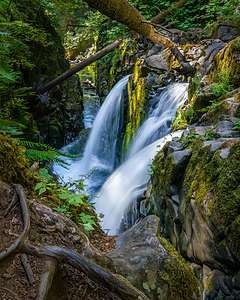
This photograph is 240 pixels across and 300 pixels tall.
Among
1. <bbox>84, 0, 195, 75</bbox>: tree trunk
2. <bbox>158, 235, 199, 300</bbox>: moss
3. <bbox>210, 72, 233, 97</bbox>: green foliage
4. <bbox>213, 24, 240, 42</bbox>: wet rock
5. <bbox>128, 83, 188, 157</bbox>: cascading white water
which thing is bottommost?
<bbox>128, 83, 188, 157</bbox>: cascading white water

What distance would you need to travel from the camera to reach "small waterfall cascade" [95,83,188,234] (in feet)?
26.4

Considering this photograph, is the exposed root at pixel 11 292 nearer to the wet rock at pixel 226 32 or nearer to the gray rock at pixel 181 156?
the gray rock at pixel 181 156

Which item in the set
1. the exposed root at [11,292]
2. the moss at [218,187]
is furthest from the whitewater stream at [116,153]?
the exposed root at [11,292]

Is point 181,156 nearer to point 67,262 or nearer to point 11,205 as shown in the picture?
point 11,205

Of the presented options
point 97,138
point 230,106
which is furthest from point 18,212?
point 97,138

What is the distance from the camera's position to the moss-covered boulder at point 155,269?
8.86ft

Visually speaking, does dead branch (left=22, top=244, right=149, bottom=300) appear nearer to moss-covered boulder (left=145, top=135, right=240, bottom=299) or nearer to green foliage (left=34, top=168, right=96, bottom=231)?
green foliage (left=34, top=168, right=96, bottom=231)

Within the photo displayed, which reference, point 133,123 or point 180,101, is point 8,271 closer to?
point 180,101

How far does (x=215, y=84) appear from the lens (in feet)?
25.4

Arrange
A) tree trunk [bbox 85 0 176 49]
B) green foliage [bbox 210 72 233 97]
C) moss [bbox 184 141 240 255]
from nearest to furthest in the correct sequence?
moss [bbox 184 141 240 255] < tree trunk [bbox 85 0 176 49] < green foliage [bbox 210 72 233 97]

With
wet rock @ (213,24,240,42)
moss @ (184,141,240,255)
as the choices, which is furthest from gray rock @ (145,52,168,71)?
moss @ (184,141,240,255)

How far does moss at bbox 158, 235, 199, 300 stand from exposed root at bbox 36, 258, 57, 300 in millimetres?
949

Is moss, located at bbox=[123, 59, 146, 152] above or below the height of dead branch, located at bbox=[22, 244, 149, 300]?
below

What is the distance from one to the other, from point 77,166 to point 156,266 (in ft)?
30.1
